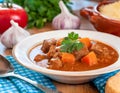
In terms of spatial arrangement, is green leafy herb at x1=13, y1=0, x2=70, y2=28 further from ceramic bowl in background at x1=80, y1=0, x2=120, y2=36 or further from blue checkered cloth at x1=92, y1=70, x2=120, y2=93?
blue checkered cloth at x1=92, y1=70, x2=120, y2=93

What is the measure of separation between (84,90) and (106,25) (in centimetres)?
43

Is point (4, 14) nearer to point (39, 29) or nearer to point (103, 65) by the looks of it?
point (39, 29)

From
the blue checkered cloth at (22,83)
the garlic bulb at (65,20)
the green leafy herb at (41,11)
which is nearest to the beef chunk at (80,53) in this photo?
the blue checkered cloth at (22,83)

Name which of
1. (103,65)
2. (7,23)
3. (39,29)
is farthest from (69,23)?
(103,65)

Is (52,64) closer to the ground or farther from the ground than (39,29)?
farther from the ground

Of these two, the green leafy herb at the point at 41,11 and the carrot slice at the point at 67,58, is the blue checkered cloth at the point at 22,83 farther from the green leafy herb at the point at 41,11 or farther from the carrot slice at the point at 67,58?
the green leafy herb at the point at 41,11

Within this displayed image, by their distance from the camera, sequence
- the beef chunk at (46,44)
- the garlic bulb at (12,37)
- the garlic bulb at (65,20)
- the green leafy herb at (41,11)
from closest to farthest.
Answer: the beef chunk at (46,44), the garlic bulb at (12,37), the garlic bulb at (65,20), the green leafy herb at (41,11)

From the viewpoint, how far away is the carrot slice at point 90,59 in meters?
1.09

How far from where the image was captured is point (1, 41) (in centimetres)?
141

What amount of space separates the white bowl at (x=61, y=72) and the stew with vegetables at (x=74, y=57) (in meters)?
0.04

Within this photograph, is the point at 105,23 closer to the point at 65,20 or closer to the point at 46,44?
the point at 65,20

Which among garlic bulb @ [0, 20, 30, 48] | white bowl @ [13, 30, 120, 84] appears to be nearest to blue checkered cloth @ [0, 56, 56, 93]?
white bowl @ [13, 30, 120, 84]

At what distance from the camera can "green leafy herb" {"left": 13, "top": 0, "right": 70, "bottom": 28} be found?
1646 mm

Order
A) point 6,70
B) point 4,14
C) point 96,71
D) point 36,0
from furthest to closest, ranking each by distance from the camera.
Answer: point 36,0
point 4,14
point 6,70
point 96,71
